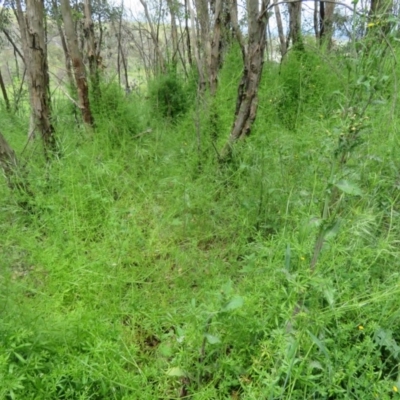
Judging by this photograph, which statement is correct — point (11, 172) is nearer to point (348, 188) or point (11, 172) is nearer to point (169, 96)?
point (348, 188)

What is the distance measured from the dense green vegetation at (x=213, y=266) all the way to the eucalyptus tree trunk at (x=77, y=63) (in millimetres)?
474

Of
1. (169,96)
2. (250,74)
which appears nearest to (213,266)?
(250,74)

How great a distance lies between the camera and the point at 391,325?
55.6 inches

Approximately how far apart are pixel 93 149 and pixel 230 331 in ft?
7.54

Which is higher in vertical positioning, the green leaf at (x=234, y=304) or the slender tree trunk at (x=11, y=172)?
the slender tree trunk at (x=11, y=172)

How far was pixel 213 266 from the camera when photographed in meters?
2.01

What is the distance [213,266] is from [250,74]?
1.65 meters

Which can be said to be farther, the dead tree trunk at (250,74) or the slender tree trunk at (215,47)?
the slender tree trunk at (215,47)

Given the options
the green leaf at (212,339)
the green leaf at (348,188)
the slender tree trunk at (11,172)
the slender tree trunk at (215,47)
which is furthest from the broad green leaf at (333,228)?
the slender tree trunk at (215,47)

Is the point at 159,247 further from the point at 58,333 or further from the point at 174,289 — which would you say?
the point at 58,333

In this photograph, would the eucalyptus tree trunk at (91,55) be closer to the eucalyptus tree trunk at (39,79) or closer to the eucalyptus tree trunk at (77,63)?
the eucalyptus tree trunk at (77,63)

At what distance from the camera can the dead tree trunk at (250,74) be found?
2.59 meters

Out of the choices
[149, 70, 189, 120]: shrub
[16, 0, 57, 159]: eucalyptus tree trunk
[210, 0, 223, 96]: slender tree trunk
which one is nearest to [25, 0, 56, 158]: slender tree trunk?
[16, 0, 57, 159]: eucalyptus tree trunk

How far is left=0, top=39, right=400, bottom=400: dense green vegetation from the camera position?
1.31m
